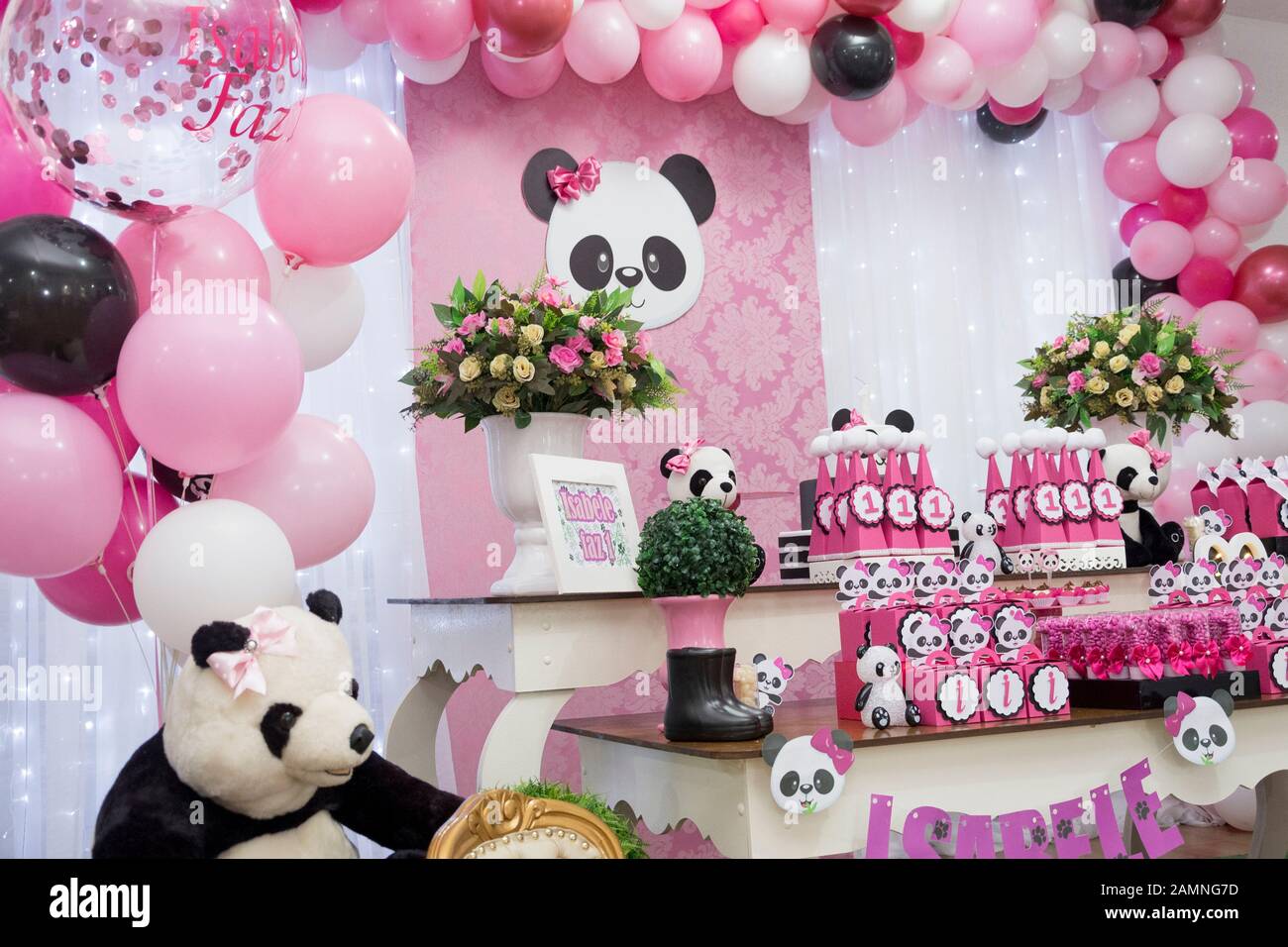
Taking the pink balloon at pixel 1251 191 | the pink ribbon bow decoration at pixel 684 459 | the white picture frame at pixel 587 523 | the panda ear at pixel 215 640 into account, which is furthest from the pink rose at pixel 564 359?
the pink balloon at pixel 1251 191

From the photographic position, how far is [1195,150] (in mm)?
3580

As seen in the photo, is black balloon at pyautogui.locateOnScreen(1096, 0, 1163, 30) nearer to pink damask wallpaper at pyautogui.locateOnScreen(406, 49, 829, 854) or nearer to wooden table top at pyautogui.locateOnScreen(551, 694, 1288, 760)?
pink damask wallpaper at pyautogui.locateOnScreen(406, 49, 829, 854)

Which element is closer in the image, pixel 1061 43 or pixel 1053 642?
pixel 1053 642

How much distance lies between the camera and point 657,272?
11.3ft

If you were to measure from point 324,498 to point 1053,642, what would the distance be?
1.20 metres

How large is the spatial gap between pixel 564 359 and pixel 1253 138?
284cm

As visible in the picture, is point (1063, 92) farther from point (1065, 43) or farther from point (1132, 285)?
point (1132, 285)

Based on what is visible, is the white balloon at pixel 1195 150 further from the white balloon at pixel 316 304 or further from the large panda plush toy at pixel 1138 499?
the white balloon at pixel 316 304

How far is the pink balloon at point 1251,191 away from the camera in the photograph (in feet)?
12.1

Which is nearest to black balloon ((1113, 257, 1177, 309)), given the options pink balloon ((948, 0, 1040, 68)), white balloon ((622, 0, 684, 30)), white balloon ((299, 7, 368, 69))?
pink balloon ((948, 0, 1040, 68))
